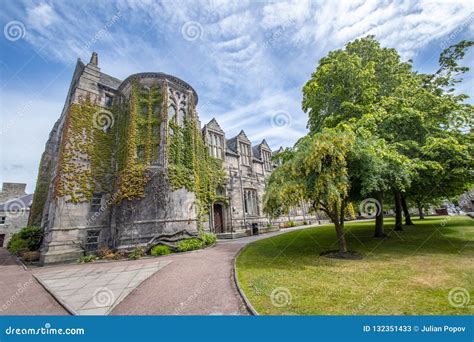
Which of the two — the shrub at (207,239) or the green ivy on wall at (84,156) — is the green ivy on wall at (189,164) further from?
the green ivy on wall at (84,156)

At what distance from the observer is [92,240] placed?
16.1m

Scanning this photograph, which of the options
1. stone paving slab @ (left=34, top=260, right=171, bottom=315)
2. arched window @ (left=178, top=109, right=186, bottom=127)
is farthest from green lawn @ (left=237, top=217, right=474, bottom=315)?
arched window @ (left=178, top=109, right=186, bottom=127)

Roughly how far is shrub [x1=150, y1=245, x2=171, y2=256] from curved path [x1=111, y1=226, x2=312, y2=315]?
4833 millimetres

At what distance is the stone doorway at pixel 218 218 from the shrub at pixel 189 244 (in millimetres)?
7881

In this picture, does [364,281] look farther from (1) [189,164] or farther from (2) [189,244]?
(1) [189,164]

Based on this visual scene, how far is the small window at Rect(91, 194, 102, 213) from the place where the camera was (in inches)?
656

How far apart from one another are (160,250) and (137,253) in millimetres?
1367

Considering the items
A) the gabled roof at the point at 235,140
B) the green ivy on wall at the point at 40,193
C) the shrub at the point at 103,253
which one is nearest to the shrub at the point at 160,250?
the shrub at the point at 103,253

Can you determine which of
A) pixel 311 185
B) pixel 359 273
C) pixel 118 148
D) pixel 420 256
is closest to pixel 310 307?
pixel 359 273

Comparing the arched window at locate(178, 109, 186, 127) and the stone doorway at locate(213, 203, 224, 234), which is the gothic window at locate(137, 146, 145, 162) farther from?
the stone doorway at locate(213, 203, 224, 234)

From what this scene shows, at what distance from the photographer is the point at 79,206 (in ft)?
52.6

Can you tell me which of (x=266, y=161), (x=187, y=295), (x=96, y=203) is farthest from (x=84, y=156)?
(x=266, y=161)
